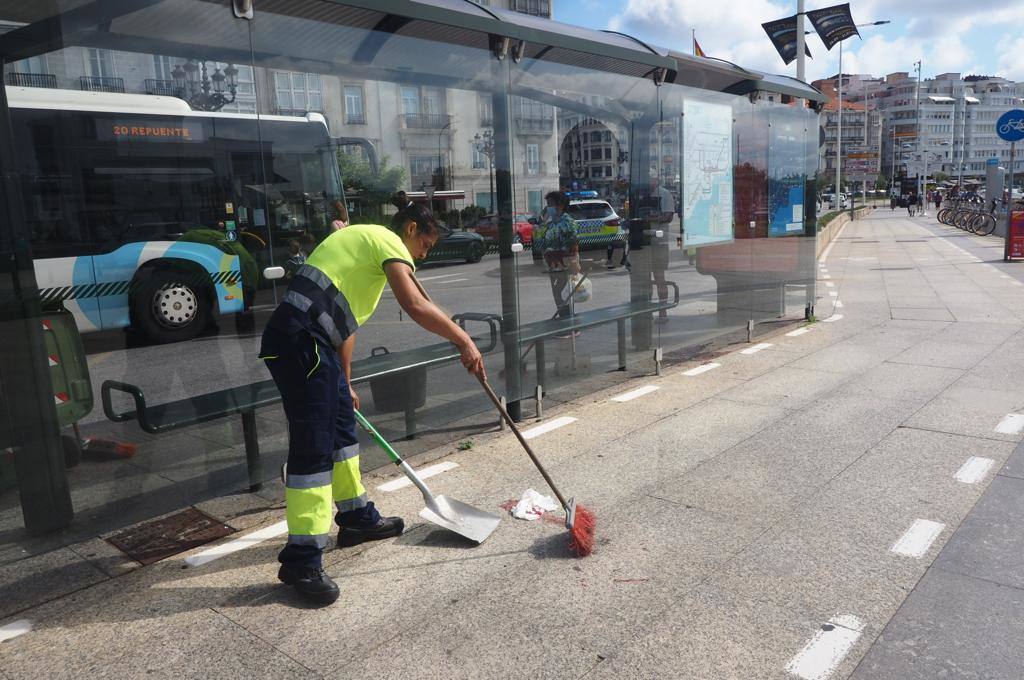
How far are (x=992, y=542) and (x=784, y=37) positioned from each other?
1722cm

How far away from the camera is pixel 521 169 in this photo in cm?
595

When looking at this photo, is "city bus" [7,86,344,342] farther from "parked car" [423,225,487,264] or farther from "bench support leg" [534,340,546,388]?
"bench support leg" [534,340,546,388]

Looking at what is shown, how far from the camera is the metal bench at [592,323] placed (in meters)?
6.20

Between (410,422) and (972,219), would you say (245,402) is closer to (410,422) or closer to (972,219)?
(410,422)

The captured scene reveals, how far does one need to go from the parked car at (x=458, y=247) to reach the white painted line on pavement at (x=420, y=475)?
1425 millimetres

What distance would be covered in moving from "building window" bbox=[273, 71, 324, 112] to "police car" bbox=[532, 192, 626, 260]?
7.06 ft

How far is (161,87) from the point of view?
13.7ft

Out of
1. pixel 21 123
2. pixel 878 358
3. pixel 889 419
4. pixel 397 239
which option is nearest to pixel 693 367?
pixel 878 358

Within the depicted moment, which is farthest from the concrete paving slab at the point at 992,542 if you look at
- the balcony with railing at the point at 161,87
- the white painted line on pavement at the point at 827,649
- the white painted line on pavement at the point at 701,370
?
the balcony with railing at the point at 161,87

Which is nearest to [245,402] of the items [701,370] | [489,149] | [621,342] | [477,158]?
[477,158]

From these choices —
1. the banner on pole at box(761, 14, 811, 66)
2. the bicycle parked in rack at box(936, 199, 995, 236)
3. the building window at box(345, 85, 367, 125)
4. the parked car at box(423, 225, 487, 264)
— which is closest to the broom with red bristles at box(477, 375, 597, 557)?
the parked car at box(423, 225, 487, 264)

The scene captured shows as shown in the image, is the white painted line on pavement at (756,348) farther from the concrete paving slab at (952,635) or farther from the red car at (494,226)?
the concrete paving slab at (952,635)

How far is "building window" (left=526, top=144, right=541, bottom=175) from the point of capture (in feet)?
19.8

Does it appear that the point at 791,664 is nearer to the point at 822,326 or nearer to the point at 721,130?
the point at 721,130
